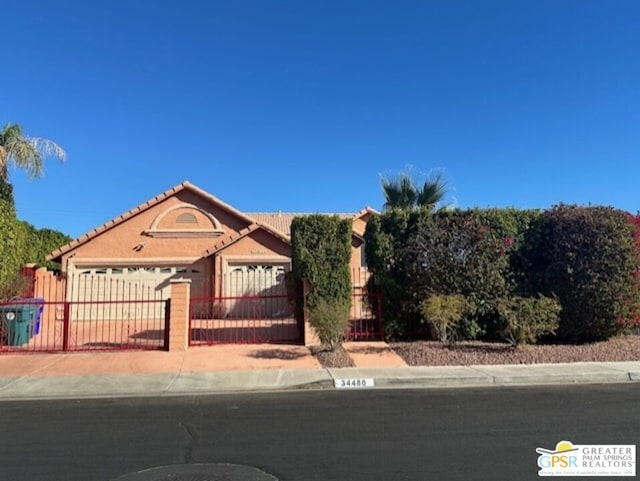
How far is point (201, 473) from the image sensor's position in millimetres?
5184

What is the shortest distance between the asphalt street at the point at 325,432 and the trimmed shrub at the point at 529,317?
311 centimetres

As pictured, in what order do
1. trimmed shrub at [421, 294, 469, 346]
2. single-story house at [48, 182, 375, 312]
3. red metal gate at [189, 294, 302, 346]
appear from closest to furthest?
1. trimmed shrub at [421, 294, 469, 346]
2. red metal gate at [189, 294, 302, 346]
3. single-story house at [48, 182, 375, 312]

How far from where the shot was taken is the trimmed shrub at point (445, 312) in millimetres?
12555

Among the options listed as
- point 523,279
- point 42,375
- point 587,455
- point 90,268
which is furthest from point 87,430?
point 90,268

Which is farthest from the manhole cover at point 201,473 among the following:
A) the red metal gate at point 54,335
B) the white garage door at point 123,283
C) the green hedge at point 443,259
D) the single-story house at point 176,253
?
the white garage door at point 123,283

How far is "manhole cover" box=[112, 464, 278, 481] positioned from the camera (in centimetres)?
504

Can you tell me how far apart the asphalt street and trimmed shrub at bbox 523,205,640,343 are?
412 cm

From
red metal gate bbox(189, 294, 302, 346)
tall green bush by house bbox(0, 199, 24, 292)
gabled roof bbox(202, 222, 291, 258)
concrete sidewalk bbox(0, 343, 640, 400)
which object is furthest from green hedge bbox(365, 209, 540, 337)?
tall green bush by house bbox(0, 199, 24, 292)

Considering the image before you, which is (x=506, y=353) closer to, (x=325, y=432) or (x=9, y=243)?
(x=325, y=432)

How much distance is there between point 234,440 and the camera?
633 centimetres

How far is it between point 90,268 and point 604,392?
19606mm

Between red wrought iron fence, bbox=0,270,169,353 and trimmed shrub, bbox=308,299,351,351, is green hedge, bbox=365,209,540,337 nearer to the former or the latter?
trimmed shrub, bbox=308,299,351,351

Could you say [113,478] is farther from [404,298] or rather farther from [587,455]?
[404,298]

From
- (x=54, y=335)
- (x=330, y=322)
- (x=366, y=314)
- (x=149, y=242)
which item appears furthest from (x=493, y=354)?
(x=149, y=242)
